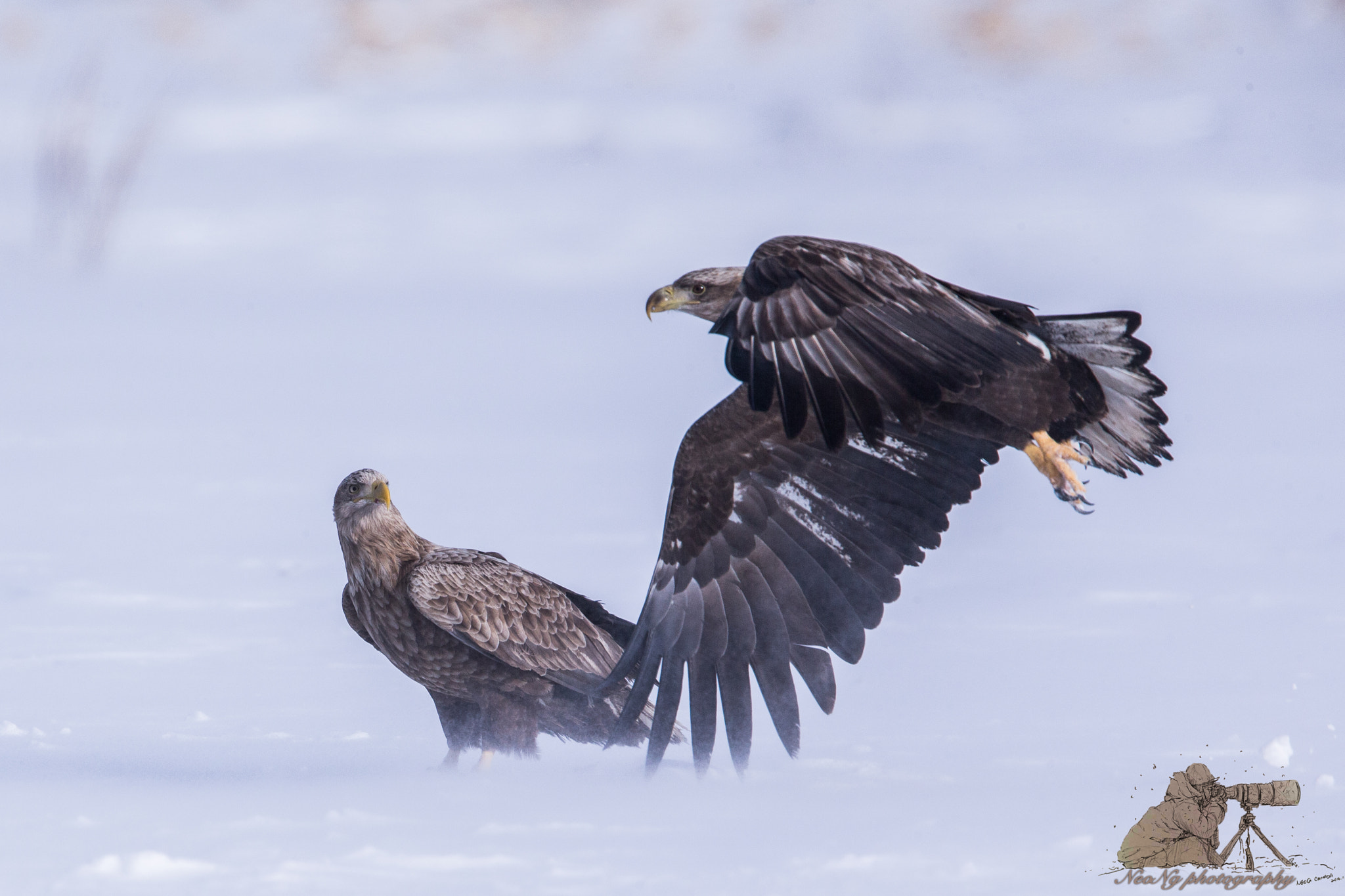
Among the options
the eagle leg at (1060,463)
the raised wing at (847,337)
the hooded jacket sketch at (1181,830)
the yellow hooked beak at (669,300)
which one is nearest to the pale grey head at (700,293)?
the yellow hooked beak at (669,300)

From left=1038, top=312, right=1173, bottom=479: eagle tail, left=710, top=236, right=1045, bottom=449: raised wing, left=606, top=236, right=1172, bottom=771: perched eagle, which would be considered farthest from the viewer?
left=1038, top=312, right=1173, bottom=479: eagle tail

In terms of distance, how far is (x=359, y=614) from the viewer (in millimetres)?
6738

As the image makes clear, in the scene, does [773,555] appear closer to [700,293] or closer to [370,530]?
[700,293]

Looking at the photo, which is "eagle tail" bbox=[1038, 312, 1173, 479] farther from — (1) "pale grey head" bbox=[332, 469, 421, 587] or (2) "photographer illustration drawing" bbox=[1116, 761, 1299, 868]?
(1) "pale grey head" bbox=[332, 469, 421, 587]

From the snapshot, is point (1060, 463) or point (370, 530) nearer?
point (1060, 463)

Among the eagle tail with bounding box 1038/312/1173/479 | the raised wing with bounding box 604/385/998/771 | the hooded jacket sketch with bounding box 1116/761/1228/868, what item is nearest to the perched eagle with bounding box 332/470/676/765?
the raised wing with bounding box 604/385/998/771

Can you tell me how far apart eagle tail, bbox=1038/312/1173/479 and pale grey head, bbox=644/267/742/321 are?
118cm

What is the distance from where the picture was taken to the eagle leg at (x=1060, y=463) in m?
6.13

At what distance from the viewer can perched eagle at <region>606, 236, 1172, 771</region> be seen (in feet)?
19.0

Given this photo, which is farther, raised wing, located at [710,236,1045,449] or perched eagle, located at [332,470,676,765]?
perched eagle, located at [332,470,676,765]

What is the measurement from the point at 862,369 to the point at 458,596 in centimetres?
228

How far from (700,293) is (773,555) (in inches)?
41.4

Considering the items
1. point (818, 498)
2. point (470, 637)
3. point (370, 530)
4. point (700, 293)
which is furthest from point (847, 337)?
point (370, 530)

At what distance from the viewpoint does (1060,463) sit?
20.2 feet
